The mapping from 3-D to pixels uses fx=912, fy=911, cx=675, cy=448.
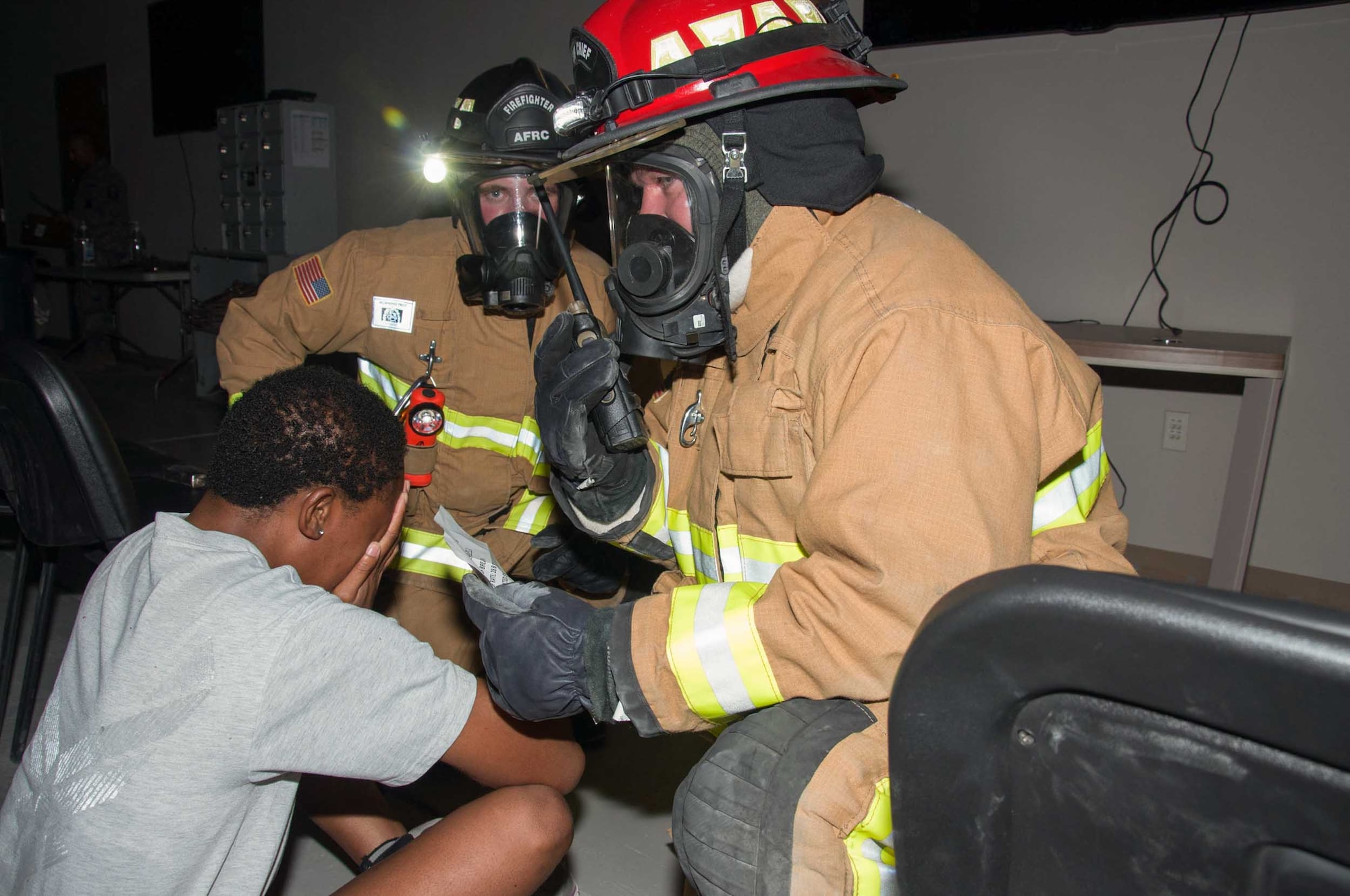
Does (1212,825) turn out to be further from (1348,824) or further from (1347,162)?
(1347,162)

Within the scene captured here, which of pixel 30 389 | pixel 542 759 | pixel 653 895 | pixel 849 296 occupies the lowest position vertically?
pixel 653 895

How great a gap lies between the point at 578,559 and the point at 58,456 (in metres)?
1.30

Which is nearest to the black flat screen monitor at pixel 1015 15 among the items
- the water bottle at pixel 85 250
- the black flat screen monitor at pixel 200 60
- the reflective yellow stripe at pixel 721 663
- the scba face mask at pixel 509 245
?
the scba face mask at pixel 509 245

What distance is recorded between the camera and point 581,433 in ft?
5.54

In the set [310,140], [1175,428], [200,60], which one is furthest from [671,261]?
[200,60]

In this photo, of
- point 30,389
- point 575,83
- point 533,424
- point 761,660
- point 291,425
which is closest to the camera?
point 761,660

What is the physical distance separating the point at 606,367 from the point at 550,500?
116 centimetres

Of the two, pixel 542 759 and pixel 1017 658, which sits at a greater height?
pixel 1017 658

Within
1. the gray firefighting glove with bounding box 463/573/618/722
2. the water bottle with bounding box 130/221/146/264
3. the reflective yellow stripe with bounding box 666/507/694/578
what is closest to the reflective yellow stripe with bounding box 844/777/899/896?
the gray firefighting glove with bounding box 463/573/618/722

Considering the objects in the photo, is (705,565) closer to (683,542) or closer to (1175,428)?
(683,542)

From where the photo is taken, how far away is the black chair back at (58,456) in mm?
2186

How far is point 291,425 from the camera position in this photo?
136cm

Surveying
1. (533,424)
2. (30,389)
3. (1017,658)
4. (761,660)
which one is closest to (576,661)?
(761,660)

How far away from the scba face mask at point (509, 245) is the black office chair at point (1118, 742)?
80.3 inches
